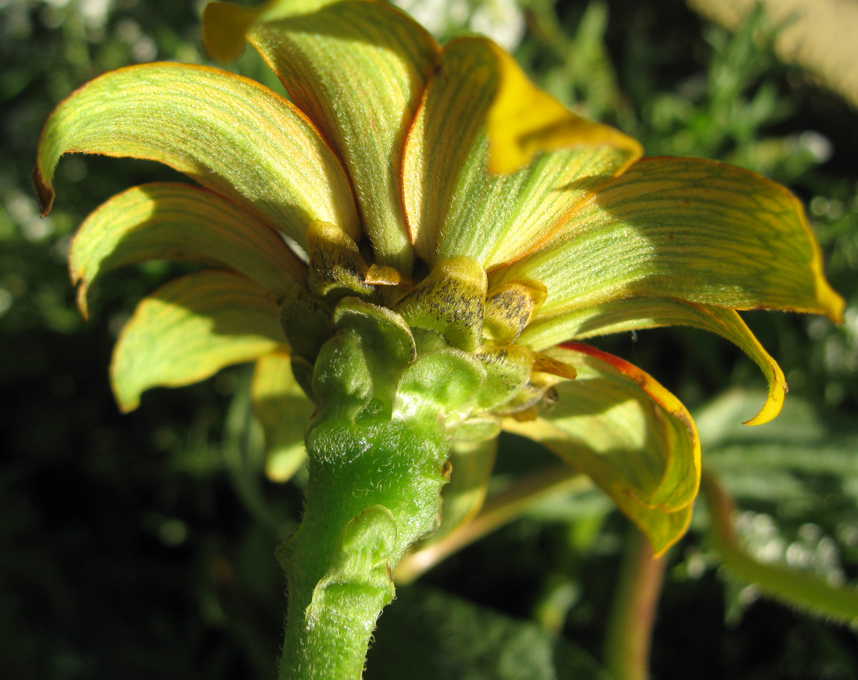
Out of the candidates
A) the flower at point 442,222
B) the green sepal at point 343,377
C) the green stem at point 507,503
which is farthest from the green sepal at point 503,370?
the green stem at point 507,503

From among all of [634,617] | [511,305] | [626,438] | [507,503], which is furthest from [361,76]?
[634,617]

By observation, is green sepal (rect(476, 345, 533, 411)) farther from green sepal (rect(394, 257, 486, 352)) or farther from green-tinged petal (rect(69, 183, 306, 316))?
green-tinged petal (rect(69, 183, 306, 316))

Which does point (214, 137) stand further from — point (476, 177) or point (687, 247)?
point (687, 247)

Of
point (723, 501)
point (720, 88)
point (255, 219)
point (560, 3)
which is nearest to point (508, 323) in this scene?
point (255, 219)

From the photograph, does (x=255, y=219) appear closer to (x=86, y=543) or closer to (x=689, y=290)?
(x=689, y=290)

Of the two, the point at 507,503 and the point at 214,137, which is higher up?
the point at 214,137

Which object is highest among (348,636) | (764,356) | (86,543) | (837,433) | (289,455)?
(764,356)
